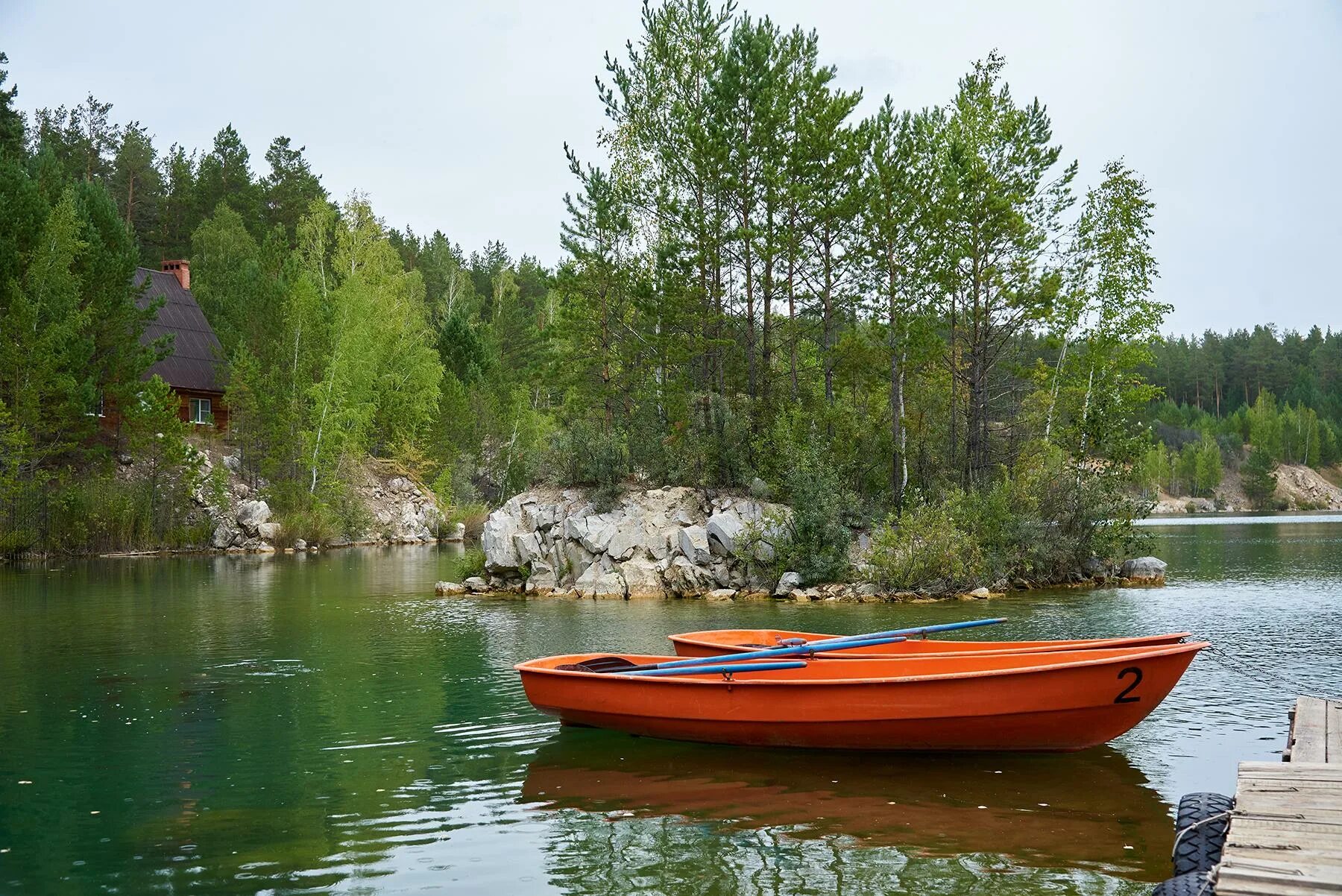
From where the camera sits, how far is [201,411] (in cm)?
5331

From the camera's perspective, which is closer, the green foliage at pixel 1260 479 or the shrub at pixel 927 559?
the shrub at pixel 927 559

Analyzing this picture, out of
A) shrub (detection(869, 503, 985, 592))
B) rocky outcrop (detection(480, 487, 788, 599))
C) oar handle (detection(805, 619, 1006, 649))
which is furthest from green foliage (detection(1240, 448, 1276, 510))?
oar handle (detection(805, 619, 1006, 649))

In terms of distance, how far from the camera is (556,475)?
33.1 m

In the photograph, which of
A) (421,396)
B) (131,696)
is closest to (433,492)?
(421,396)

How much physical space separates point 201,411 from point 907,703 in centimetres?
5043

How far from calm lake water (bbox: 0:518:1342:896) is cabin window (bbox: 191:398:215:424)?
3443 centimetres

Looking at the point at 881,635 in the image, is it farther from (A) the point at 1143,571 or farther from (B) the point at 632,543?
(A) the point at 1143,571

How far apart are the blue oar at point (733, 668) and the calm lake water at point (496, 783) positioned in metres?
0.88

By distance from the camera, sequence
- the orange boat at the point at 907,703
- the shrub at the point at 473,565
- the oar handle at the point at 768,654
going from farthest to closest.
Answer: the shrub at the point at 473,565 < the oar handle at the point at 768,654 < the orange boat at the point at 907,703

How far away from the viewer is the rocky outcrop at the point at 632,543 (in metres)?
28.6

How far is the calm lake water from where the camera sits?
7.92 metres

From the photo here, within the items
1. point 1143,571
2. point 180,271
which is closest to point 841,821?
point 1143,571

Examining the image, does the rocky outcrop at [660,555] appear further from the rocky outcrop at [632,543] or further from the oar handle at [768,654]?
the oar handle at [768,654]

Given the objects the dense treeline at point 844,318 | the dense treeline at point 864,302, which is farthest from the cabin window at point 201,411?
the dense treeline at point 864,302
